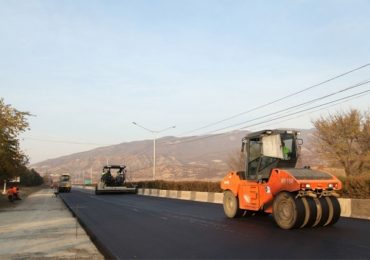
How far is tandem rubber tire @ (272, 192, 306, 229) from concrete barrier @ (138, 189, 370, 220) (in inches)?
195

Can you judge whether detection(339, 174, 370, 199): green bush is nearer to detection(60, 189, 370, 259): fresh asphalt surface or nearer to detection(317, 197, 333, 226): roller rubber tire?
detection(60, 189, 370, 259): fresh asphalt surface

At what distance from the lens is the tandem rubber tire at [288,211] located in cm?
1422

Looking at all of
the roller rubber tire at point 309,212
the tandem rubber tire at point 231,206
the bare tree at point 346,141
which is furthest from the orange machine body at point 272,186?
the bare tree at point 346,141

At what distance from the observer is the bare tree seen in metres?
46.7

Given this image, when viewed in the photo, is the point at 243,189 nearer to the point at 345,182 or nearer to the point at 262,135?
the point at 262,135

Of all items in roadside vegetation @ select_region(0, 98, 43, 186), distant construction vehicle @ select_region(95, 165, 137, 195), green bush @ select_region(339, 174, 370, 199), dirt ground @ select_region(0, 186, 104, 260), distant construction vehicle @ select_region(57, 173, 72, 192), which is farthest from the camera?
distant construction vehicle @ select_region(57, 173, 72, 192)

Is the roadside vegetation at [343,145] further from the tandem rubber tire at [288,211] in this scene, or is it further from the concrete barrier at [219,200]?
the tandem rubber tire at [288,211]

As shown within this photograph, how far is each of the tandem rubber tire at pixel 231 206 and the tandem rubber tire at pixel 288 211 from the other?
124 inches

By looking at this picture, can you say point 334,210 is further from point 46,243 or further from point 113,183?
point 113,183

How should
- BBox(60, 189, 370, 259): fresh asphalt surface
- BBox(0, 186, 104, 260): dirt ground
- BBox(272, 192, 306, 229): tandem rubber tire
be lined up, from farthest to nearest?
BBox(272, 192, 306, 229): tandem rubber tire
BBox(0, 186, 104, 260): dirt ground
BBox(60, 189, 370, 259): fresh asphalt surface

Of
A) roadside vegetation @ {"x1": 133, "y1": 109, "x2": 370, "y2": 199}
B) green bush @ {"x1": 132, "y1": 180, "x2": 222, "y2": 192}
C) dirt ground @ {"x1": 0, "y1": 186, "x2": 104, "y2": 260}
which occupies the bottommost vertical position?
dirt ground @ {"x1": 0, "y1": 186, "x2": 104, "y2": 260}

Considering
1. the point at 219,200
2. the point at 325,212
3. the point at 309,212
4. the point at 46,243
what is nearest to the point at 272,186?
the point at 309,212

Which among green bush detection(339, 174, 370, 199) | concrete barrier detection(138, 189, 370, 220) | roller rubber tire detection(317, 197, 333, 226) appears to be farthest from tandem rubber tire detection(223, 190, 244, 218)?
green bush detection(339, 174, 370, 199)

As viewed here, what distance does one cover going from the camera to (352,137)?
48469 millimetres
